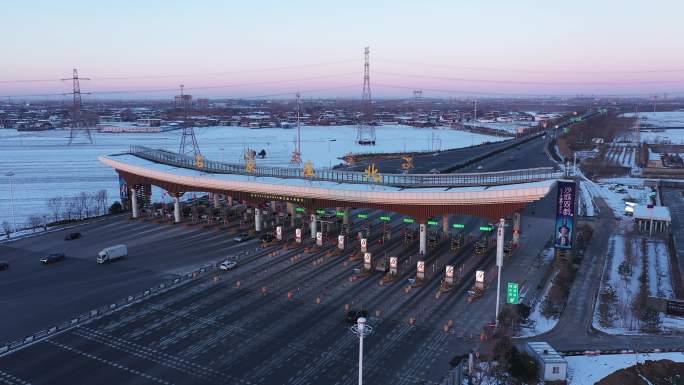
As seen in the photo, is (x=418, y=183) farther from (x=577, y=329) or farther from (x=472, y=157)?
(x=472, y=157)

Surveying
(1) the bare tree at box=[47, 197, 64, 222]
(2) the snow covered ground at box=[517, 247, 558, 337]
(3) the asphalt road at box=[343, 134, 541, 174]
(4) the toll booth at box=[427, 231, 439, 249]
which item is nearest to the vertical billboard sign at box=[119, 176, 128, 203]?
(1) the bare tree at box=[47, 197, 64, 222]

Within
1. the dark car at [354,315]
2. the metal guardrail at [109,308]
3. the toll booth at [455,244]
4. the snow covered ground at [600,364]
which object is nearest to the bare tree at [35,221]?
the metal guardrail at [109,308]

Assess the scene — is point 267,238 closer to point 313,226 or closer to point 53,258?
point 313,226

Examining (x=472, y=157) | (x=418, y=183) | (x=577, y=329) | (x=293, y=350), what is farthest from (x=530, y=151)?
(x=293, y=350)

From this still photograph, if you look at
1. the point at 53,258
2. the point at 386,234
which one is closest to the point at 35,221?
the point at 53,258

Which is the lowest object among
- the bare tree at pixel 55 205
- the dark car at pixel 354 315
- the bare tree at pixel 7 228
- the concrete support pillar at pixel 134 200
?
the dark car at pixel 354 315

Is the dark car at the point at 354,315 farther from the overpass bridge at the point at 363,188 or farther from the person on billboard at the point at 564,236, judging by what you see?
the person on billboard at the point at 564,236
